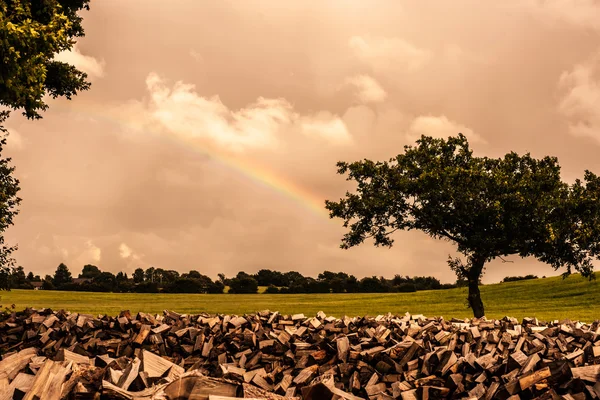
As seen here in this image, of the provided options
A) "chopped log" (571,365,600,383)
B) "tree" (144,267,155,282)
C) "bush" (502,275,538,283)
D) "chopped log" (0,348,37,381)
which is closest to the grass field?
"bush" (502,275,538,283)

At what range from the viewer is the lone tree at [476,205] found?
26.8m

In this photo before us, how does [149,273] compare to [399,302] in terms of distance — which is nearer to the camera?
[399,302]

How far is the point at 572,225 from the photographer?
90.0 ft

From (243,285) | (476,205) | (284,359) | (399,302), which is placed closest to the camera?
(284,359)

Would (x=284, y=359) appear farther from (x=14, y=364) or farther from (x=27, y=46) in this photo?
(x=27, y=46)

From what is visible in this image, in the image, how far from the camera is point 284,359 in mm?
12648

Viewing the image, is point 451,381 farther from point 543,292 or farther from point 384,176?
point 543,292

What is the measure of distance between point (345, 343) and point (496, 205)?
54.8 ft

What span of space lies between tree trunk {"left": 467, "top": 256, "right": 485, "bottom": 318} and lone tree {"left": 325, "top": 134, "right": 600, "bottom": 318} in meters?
0.06

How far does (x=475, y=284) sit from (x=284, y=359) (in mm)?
19261

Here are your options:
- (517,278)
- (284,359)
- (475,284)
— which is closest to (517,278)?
(517,278)

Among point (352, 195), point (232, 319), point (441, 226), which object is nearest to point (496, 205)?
point (441, 226)

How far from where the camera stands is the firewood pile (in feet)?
22.6

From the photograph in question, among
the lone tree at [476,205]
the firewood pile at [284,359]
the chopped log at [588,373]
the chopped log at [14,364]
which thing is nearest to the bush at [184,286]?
the lone tree at [476,205]
